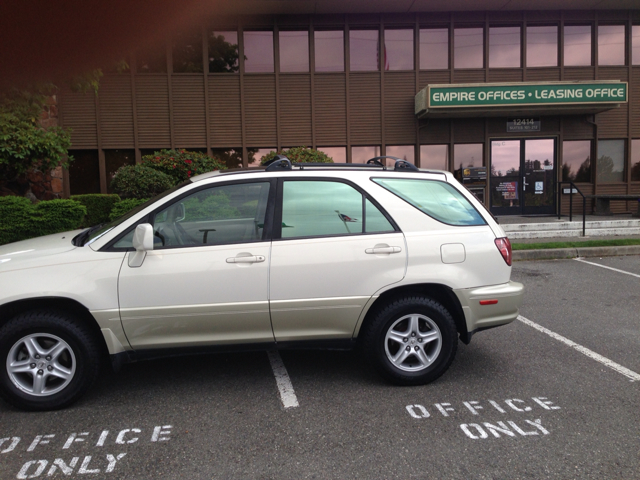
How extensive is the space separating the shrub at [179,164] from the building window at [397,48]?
6.49 meters

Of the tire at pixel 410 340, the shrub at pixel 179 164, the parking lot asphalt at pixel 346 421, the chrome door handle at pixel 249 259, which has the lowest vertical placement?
the parking lot asphalt at pixel 346 421

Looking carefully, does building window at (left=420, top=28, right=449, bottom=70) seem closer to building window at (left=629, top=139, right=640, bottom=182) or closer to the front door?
the front door

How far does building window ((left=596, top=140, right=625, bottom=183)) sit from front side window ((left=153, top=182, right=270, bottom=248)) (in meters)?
15.6

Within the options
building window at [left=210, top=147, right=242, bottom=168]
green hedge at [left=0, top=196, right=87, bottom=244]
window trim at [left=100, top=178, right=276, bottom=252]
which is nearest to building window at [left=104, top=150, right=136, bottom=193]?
building window at [left=210, top=147, right=242, bottom=168]

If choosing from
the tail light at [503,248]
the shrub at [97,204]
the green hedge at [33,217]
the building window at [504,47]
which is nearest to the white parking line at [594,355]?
the tail light at [503,248]

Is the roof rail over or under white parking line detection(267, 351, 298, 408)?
over

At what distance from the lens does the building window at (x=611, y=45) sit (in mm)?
15906

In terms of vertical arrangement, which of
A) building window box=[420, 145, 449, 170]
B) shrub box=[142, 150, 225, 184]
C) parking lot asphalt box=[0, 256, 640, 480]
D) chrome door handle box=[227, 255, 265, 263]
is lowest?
parking lot asphalt box=[0, 256, 640, 480]

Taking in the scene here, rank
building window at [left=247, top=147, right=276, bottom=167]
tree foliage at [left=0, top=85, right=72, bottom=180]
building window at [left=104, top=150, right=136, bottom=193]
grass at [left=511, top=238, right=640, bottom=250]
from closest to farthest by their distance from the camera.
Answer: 1. tree foliage at [left=0, top=85, right=72, bottom=180]
2. grass at [left=511, top=238, right=640, bottom=250]
3. building window at [left=104, top=150, right=136, bottom=193]
4. building window at [left=247, top=147, right=276, bottom=167]

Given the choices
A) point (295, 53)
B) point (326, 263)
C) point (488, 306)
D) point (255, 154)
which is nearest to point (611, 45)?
point (295, 53)

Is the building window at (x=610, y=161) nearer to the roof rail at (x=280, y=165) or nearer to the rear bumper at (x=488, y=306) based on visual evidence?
the rear bumper at (x=488, y=306)

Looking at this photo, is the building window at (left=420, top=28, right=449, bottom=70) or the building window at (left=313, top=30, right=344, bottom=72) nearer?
the building window at (left=313, top=30, right=344, bottom=72)

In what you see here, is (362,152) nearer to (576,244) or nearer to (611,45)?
(576,244)

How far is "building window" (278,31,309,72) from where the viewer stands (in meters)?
15.4
